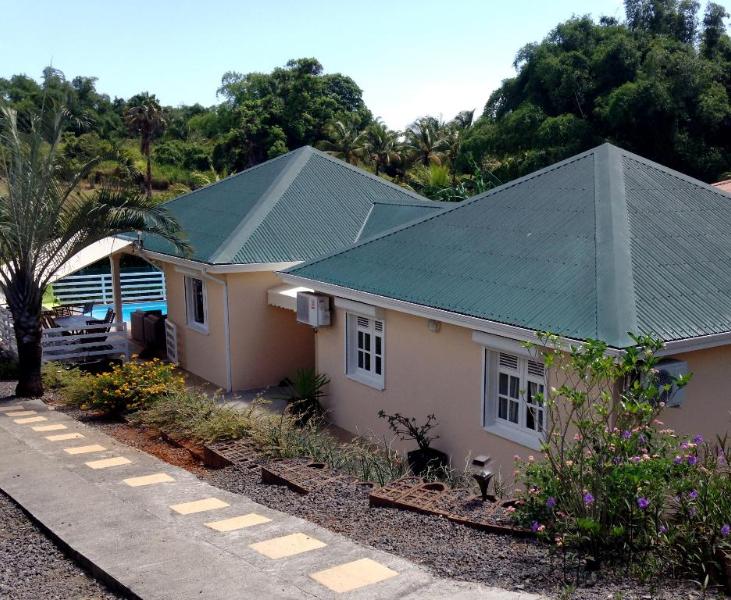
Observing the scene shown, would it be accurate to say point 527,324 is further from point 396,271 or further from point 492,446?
point 396,271

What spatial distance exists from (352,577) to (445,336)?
19.0 ft

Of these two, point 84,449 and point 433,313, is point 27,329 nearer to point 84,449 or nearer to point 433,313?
point 84,449

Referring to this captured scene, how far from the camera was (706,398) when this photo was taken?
9.73 m

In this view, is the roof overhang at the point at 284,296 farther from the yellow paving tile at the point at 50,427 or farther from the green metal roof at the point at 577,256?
the yellow paving tile at the point at 50,427

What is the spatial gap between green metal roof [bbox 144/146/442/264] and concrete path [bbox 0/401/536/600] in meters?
6.49

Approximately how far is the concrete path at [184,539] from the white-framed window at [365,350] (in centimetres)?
393

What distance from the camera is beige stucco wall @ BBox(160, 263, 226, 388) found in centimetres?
1653

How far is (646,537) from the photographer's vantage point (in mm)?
5992

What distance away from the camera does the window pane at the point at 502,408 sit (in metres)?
10.7

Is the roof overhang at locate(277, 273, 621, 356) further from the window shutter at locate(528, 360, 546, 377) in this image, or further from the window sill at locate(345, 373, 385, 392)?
the window sill at locate(345, 373, 385, 392)

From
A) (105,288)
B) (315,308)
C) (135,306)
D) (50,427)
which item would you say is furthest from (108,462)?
(105,288)

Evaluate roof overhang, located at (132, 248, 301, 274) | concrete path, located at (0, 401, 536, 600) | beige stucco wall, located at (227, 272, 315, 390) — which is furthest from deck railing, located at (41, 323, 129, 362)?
concrete path, located at (0, 401, 536, 600)

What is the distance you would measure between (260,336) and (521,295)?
7.54 metres

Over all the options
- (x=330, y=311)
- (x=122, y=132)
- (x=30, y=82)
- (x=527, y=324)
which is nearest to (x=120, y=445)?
(x=330, y=311)
